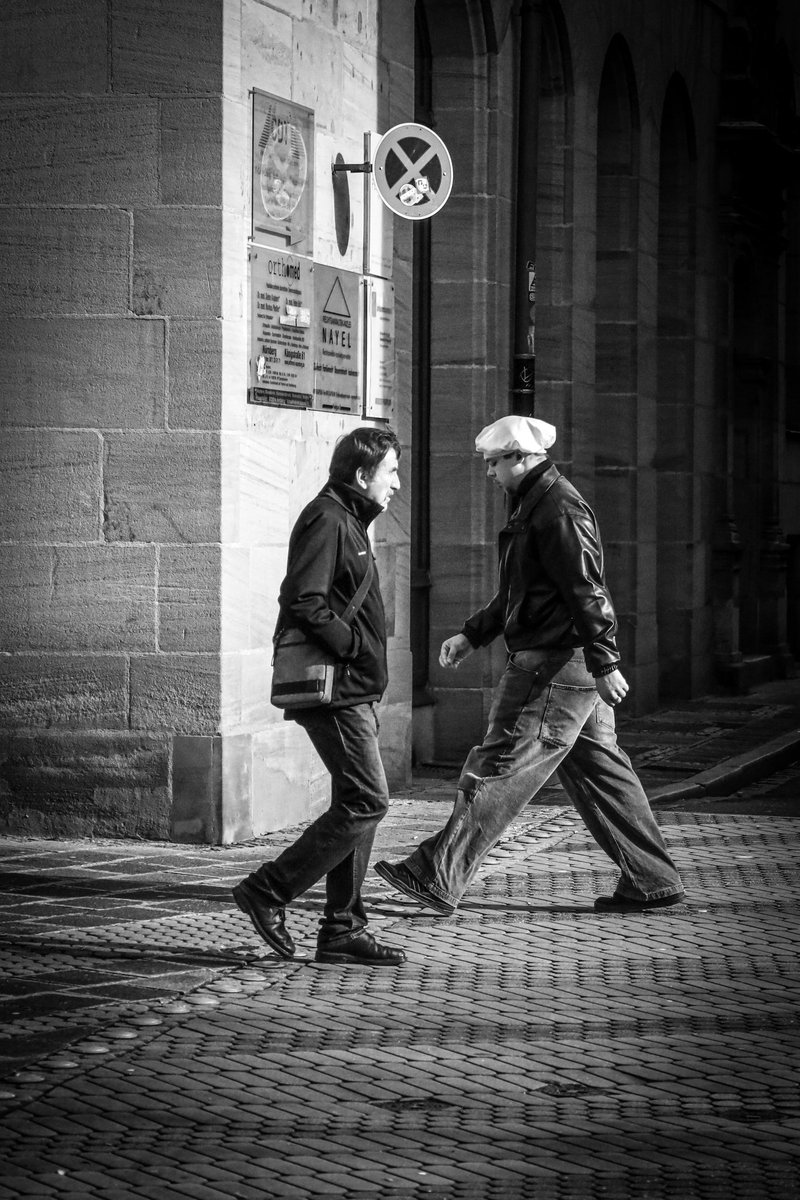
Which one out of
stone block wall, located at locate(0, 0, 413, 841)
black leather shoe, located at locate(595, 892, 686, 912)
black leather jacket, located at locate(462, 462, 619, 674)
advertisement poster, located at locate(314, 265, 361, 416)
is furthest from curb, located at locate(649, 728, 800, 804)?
black leather jacket, located at locate(462, 462, 619, 674)

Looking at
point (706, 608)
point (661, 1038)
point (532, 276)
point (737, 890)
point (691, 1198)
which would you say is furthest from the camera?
point (706, 608)

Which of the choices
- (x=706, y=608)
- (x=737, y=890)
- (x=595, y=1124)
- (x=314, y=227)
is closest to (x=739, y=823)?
(x=737, y=890)

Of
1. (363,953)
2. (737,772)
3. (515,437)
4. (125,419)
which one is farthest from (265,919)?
(737,772)

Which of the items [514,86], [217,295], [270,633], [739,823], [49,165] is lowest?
[739,823]

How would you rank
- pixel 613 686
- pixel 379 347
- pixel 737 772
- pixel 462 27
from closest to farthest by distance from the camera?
1. pixel 613 686
2. pixel 379 347
3. pixel 737 772
4. pixel 462 27

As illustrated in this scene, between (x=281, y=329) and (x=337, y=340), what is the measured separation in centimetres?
75

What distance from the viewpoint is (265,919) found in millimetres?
7051

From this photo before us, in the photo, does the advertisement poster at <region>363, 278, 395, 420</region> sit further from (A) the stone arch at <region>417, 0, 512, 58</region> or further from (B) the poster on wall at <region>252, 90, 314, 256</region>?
(A) the stone arch at <region>417, 0, 512, 58</region>

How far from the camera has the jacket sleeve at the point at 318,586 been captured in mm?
6875

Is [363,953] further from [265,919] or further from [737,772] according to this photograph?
[737,772]

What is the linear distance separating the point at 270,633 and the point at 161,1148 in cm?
517

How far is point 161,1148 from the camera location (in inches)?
198

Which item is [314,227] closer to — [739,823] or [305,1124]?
[739,823]

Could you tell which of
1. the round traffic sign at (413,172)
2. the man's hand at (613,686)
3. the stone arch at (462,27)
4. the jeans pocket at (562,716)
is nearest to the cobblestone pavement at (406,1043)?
the jeans pocket at (562,716)
